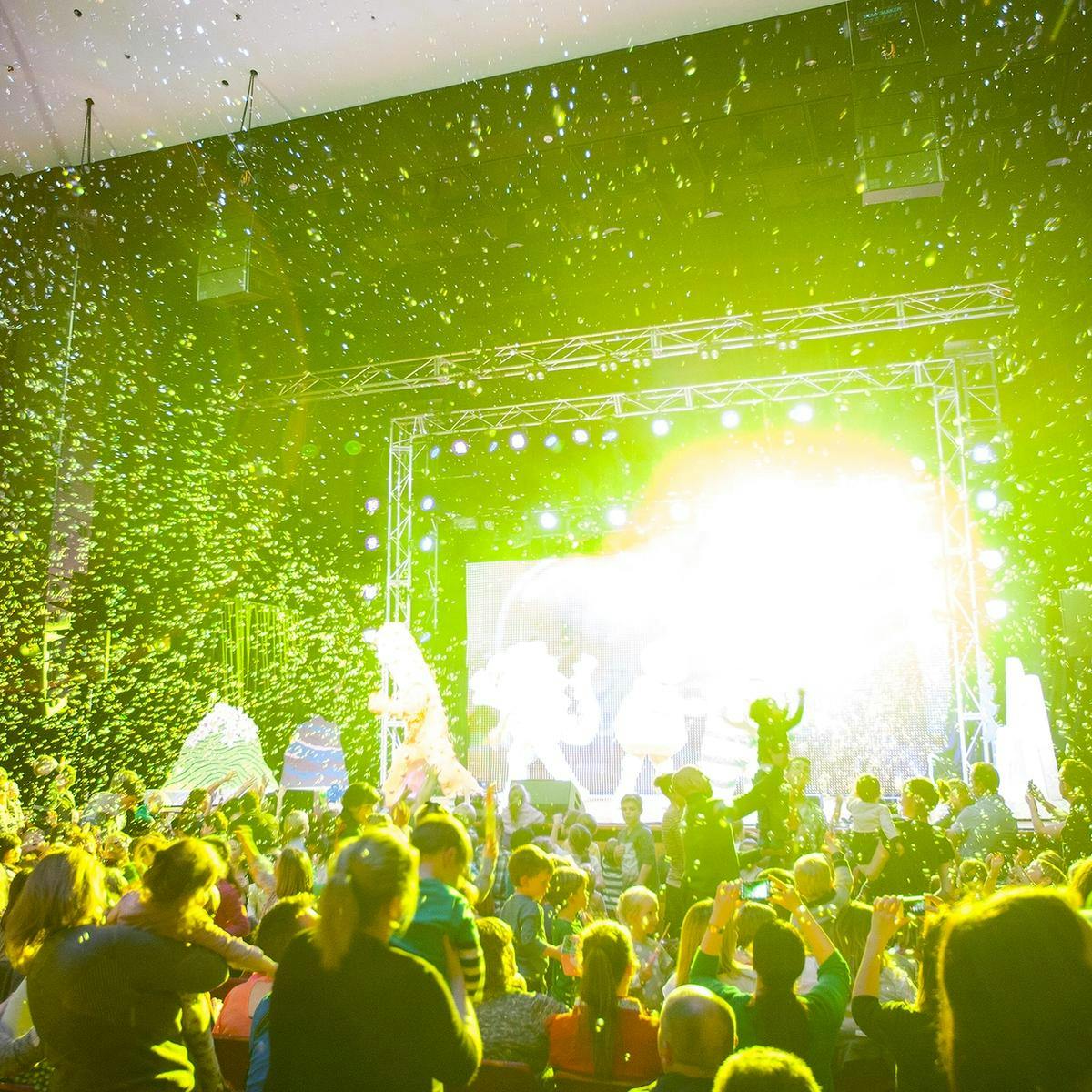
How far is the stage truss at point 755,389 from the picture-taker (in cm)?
955

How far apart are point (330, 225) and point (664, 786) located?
6.51 meters

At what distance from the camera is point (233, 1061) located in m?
2.76

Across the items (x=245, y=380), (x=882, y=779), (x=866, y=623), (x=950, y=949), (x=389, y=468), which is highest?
(x=245, y=380)

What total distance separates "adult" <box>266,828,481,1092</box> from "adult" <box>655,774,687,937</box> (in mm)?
3296

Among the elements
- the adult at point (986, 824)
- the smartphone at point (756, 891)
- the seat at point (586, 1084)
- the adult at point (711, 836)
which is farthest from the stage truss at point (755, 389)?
the seat at point (586, 1084)

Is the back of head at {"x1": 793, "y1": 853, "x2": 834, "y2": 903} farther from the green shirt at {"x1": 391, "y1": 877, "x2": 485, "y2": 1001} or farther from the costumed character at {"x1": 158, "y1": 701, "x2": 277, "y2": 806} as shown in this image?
the costumed character at {"x1": 158, "y1": 701, "x2": 277, "y2": 806}

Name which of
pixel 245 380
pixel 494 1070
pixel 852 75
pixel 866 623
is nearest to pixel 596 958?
pixel 494 1070

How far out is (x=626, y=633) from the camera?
1180 cm

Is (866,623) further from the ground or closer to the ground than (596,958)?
further from the ground

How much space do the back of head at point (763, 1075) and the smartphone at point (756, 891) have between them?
3.67 ft

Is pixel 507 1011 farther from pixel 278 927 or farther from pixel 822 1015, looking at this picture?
pixel 822 1015

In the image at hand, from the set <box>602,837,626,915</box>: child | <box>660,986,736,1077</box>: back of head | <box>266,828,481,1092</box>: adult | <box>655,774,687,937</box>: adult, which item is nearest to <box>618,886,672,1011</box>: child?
<box>655,774,687,937</box>: adult

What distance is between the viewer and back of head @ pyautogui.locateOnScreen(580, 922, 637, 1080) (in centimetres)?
254

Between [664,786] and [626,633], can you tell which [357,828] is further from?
[626,633]
